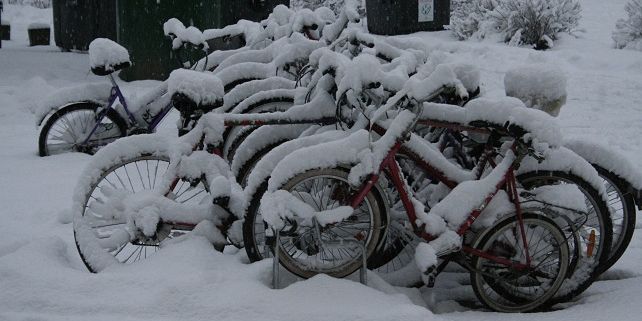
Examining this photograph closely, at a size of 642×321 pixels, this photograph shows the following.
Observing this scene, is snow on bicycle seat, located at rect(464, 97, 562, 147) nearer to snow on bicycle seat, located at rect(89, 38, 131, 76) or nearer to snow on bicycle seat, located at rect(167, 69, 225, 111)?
snow on bicycle seat, located at rect(167, 69, 225, 111)

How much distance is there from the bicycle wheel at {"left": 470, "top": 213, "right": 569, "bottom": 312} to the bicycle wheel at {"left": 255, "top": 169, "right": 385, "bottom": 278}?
59cm

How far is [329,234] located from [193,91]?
110 cm

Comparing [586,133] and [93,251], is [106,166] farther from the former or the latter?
[586,133]

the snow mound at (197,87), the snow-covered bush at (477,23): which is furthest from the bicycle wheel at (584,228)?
the snow-covered bush at (477,23)

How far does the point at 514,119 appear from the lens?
3234 millimetres

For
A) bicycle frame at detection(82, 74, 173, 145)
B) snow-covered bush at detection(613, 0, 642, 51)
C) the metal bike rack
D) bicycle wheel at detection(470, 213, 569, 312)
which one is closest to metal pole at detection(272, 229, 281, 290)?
the metal bike rack

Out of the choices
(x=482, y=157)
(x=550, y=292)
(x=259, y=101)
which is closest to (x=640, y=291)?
(x=550, y=292)

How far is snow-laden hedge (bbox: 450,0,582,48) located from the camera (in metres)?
12.9

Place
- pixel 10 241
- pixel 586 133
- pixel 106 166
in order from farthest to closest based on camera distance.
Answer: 1. pixel 586 133
2. pixel 10 241
3. pixel 106 166

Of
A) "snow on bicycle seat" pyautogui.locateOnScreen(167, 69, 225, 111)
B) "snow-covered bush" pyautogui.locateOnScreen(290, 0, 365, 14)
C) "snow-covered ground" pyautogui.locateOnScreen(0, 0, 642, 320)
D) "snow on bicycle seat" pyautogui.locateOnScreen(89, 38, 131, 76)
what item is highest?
"snow-covered bush" pyautogui.locateOnScreen(290, 0, 365, 14)

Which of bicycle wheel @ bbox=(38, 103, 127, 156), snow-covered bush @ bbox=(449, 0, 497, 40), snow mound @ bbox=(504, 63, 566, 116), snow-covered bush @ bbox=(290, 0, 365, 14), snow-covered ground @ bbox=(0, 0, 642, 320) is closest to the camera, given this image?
snow-covered ground @ bbox=(0, 0, 642, 320)

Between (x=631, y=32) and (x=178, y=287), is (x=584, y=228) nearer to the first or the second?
(x=178, y=287)

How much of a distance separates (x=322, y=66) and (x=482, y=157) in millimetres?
1015

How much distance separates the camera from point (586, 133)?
23.2 feet
